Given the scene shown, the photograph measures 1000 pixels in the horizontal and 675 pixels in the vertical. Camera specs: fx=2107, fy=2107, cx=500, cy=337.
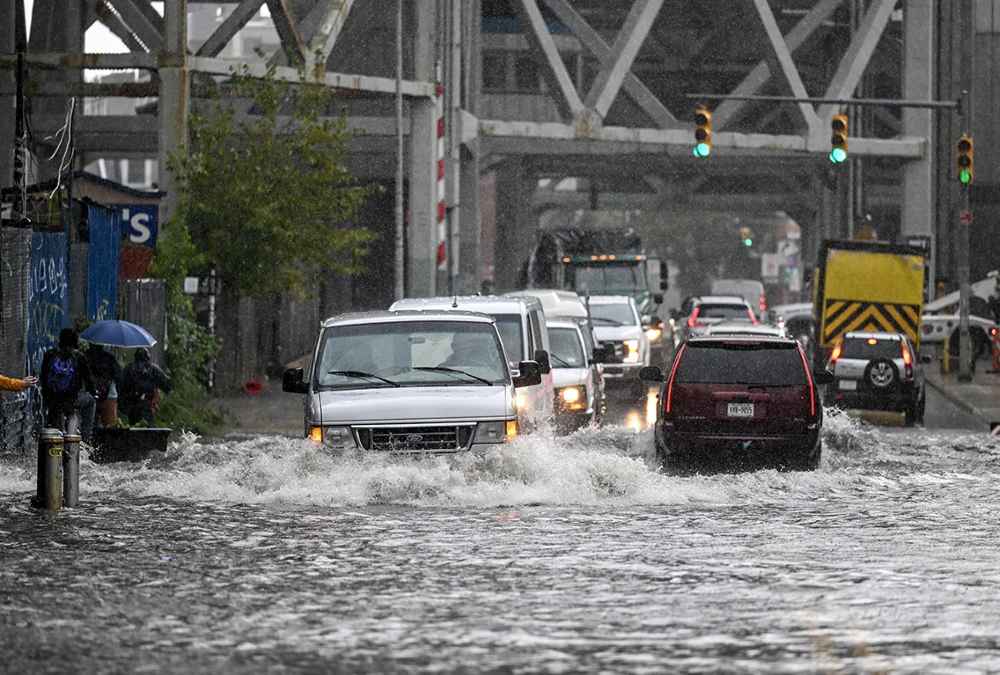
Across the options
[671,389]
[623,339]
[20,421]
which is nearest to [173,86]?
[623,339]

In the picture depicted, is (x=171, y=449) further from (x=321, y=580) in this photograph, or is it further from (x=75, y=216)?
(x=321, y=580)

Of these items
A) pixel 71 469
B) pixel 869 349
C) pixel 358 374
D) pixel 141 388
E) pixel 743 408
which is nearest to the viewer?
pixel 71 469

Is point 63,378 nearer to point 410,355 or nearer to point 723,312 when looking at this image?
point 410,355

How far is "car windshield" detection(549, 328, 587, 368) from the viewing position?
2859 centimetres

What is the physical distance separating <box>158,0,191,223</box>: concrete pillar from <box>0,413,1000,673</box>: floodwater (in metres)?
17.5

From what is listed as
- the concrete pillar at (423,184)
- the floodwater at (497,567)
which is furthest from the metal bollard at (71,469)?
the concrete pillar at (423,184)

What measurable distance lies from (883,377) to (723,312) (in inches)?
757

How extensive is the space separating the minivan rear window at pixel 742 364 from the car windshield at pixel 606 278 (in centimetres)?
3458

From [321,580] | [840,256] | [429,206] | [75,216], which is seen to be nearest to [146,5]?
[429,206]

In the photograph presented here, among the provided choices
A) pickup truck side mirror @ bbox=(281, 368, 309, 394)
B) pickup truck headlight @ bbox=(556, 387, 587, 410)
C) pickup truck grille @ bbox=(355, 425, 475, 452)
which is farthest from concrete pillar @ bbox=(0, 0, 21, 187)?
pickup truck grille @ bbox=(355, 425, 475, 452)

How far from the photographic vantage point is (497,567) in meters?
13.5

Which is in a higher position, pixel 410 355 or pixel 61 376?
pixel 410 355

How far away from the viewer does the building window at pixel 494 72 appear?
87.5 meters

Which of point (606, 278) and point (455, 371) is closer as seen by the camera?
point (455, 371)
